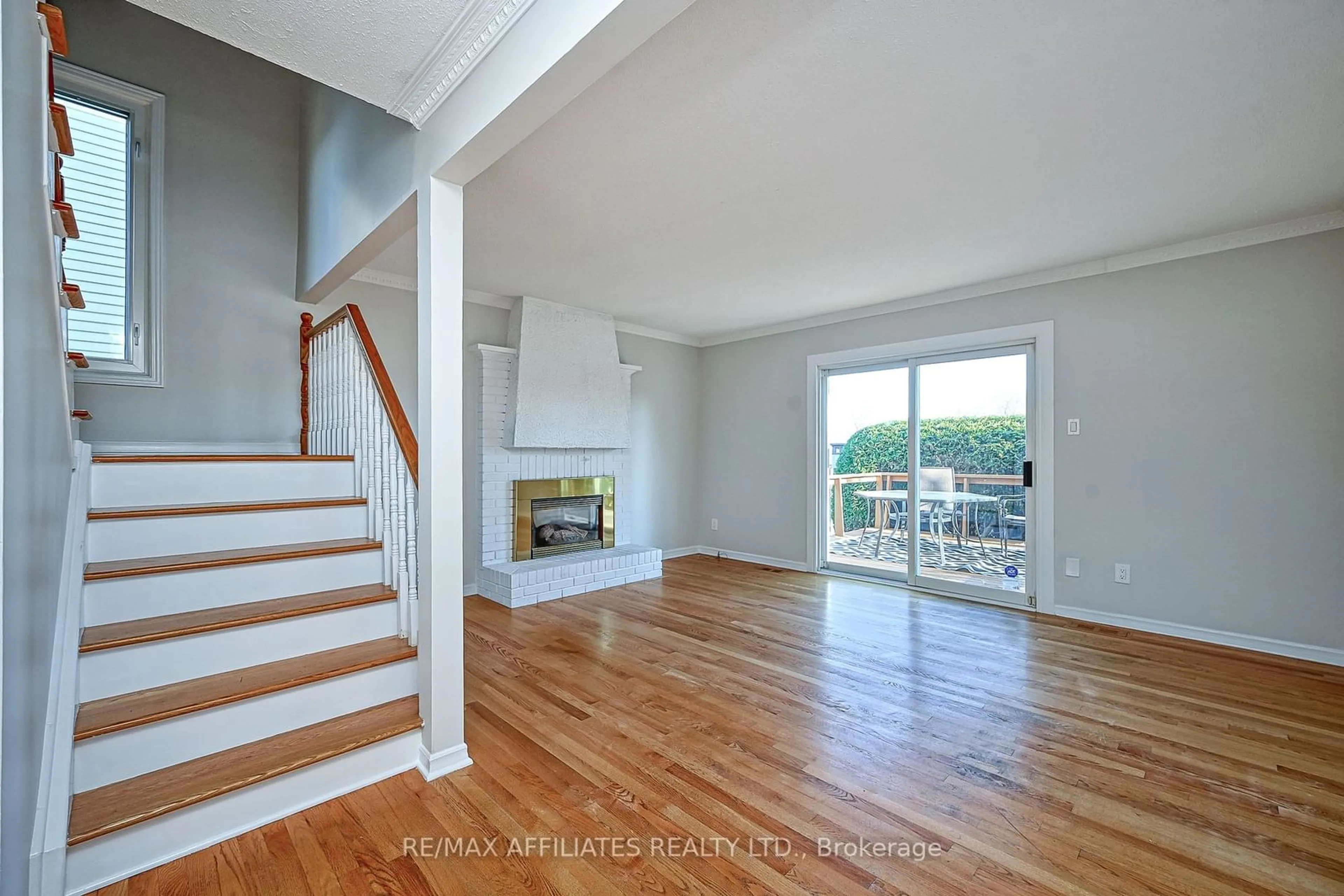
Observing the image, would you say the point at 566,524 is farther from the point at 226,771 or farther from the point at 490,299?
the point at 226,771

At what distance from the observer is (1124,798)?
189cm

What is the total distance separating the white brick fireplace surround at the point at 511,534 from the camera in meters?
4.34

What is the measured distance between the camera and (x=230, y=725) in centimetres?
180

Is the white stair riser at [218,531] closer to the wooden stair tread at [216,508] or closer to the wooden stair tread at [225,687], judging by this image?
the wooden stair tread at [216,508]

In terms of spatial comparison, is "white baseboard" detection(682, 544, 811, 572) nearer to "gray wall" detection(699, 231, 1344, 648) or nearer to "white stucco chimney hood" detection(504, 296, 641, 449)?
"white stucco chimney hood" detection(504, 296, 641, 449)

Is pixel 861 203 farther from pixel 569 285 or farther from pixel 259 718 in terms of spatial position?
pixel 259 718

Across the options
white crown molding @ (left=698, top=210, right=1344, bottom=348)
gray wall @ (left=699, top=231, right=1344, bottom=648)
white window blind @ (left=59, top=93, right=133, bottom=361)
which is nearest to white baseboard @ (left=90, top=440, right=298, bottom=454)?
white window blind @ (left=59, top=93, right=133, bottom=361)

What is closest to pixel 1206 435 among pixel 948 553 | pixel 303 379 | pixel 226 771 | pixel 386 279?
pixel 948 553

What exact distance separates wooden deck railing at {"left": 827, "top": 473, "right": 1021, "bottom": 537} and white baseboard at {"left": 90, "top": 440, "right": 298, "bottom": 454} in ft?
14.1

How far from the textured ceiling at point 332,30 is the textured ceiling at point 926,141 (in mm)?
566

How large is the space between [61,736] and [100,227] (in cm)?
286

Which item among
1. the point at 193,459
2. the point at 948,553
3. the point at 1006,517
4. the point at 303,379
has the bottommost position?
the point at 948,553

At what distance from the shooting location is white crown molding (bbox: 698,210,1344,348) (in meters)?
3.16

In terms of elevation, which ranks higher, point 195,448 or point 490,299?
point 490,299
